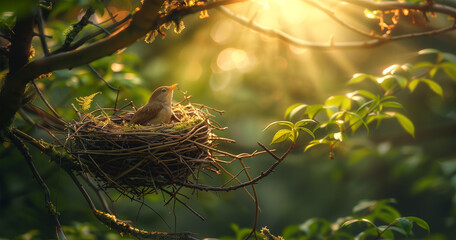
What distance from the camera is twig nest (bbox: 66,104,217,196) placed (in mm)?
1957

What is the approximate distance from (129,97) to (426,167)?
465 cm

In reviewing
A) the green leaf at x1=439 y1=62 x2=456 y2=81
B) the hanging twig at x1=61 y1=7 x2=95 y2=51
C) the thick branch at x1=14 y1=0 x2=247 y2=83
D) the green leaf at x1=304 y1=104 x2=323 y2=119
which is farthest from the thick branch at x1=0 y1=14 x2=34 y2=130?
the green leaf at x1=439 y1=62 x2=456 y2=81

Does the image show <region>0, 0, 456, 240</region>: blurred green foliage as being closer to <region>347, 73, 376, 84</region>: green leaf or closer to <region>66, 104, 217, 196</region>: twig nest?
<region>66, 104, 217, 196</region>: twig nest

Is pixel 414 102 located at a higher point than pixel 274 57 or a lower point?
lower

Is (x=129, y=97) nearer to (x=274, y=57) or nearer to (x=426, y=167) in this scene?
(x=274, y=57)

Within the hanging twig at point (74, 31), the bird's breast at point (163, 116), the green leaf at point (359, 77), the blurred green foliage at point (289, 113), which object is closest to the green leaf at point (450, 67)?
the green leaf at point (359, 77)

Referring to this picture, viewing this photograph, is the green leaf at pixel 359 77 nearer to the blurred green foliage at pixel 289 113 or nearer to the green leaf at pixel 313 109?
the green leaf at pixel 313 109

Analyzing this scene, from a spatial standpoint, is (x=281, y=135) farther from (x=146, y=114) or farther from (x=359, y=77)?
(x=146, y=114)

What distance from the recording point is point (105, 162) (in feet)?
6.51

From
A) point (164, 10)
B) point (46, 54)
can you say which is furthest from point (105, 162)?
point (164, 10)

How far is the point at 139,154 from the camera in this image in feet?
6.48

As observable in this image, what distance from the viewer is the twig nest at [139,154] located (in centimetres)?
196

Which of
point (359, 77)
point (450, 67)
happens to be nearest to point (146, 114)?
point (359, 77)

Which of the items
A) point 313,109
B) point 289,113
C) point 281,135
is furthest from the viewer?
point 289,113
